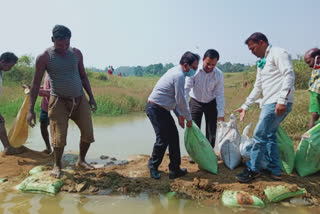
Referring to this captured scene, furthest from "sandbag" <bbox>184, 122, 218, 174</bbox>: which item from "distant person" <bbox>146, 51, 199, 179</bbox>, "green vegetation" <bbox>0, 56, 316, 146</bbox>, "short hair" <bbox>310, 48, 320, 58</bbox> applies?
"green vegetation" <bbox>0, 56, 316, 146</bbox>

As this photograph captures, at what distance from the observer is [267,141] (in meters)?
3.16

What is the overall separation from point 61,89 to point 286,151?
276 centimetres

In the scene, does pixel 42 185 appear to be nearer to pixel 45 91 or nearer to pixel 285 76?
pixel 45 91

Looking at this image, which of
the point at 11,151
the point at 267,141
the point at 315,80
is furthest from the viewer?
the point at 11,151

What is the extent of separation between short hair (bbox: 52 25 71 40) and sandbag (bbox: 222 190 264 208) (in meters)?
2.46

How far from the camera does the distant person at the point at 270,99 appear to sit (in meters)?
2.81

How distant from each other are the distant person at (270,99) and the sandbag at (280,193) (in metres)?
0.26

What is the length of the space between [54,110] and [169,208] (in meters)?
1.70

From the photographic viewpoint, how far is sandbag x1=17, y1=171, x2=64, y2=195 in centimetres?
308

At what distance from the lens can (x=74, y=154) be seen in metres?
4.77

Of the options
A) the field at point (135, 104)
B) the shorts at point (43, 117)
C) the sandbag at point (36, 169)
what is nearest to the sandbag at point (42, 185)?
the sandbag at point (36, 169)

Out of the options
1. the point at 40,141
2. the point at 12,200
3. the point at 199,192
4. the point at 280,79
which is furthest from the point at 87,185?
the point at 40,141

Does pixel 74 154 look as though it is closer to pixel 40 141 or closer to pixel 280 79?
pixel 40 141

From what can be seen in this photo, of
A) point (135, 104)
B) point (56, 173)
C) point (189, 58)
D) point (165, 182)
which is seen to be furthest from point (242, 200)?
point (135, 104)
